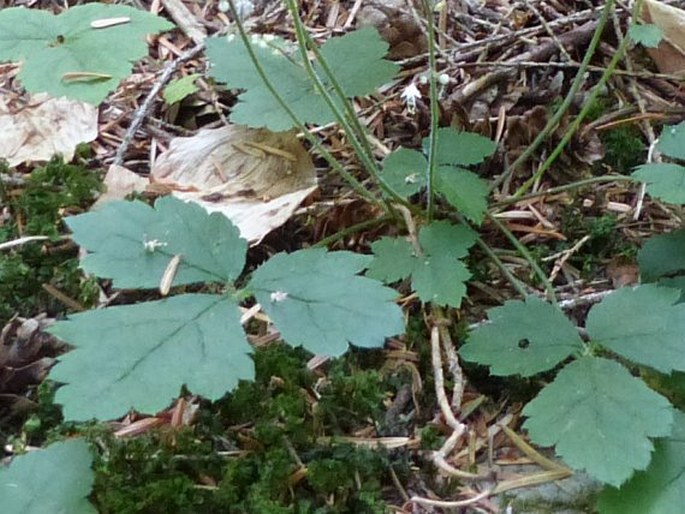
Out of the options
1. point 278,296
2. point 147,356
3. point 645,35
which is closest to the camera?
point 147,356

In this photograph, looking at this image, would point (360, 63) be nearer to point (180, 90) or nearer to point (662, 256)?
point (180, 90)

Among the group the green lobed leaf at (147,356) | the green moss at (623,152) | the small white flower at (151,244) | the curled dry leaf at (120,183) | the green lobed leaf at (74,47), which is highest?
the green lobed leaf at (74,47)

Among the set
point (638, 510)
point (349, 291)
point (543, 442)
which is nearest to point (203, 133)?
point (349, 291)

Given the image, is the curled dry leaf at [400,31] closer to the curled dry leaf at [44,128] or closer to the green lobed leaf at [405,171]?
the green lobed leaf at [405,171]

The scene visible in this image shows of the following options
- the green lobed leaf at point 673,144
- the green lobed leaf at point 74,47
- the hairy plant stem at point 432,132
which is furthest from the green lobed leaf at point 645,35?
the green lobed leaf at point 74,47

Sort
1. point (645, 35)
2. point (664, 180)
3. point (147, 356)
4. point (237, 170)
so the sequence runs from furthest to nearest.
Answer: point (237, 170)
point (645, 35)
point (664, 180)
point (147, 356)

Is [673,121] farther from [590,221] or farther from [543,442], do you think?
[543,442]

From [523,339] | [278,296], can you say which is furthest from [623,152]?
[278,296]
